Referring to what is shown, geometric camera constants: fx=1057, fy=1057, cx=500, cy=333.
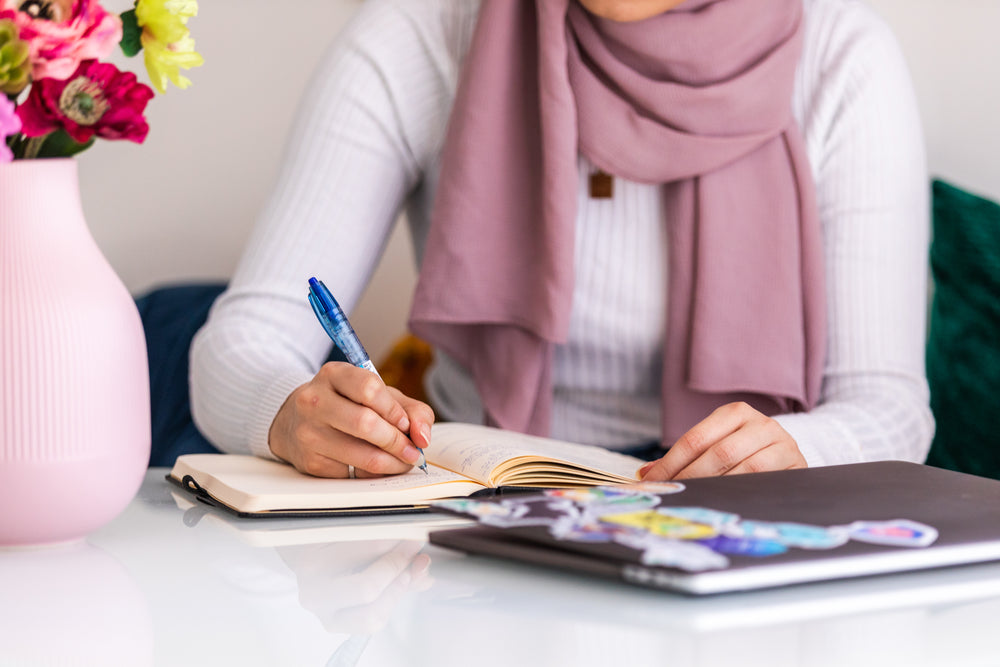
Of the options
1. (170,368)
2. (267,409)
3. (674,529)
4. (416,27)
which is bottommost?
(170,368)

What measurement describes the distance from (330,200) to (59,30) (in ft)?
2.30

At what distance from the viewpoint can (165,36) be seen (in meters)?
0.72

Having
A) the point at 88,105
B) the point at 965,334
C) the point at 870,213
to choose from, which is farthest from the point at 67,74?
the point at 965,334

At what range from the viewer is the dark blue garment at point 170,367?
5.64 feet

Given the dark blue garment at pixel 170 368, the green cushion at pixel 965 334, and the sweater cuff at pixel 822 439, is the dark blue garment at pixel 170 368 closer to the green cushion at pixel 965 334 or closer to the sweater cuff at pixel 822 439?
the sweater cuff at pixel 822 439

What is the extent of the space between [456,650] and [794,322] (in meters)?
0.95

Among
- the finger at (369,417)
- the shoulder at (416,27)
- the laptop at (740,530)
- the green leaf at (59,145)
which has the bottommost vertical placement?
→ the finger at (369,417)

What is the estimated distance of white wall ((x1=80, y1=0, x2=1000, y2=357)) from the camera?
2.03 m

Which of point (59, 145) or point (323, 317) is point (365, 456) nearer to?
point (323, 317)

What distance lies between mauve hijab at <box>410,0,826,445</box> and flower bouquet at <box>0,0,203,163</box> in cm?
68

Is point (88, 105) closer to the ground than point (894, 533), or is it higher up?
higher up

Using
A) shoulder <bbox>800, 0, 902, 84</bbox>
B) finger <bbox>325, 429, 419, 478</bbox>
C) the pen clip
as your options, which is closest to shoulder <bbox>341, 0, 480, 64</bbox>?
shoulder <bbox>800, 0, 902, 84</bbox>

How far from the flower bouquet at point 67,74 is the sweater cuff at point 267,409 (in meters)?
0.43

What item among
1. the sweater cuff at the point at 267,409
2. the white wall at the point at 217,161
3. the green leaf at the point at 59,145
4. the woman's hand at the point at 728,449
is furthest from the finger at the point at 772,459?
the white wall at the point at 217,161
